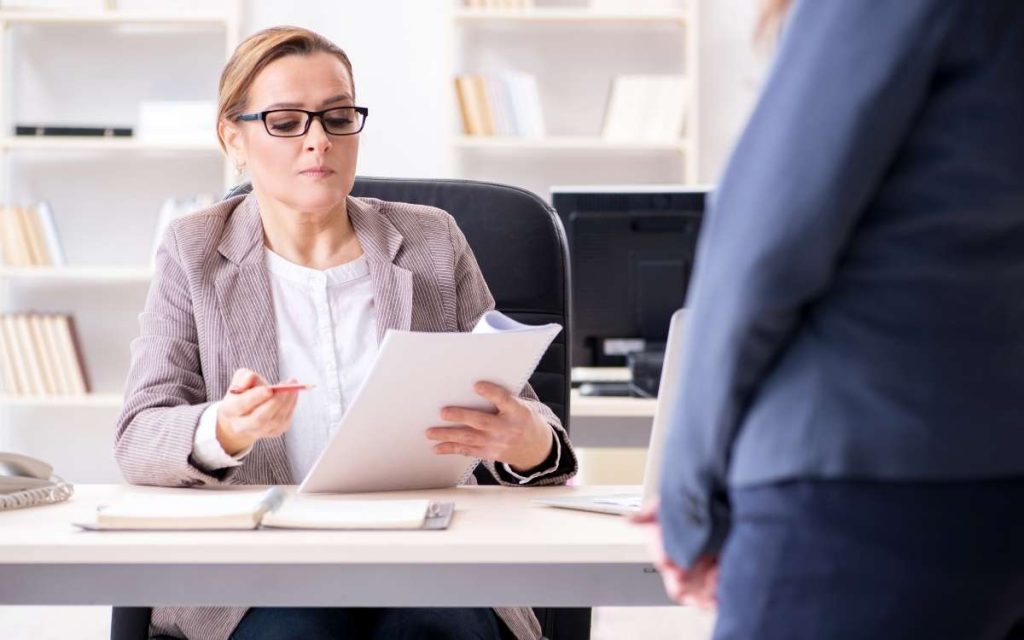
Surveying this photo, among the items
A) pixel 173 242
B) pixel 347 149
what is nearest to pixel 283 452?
pixel 173 242

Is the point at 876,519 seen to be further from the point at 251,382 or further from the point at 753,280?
the point at 251,382

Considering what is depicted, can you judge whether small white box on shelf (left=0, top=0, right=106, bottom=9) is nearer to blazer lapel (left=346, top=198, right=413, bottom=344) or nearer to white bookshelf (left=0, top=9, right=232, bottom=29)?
white bookshelf (left=0, top=9, right=232, bottom=29)

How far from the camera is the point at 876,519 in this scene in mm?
733

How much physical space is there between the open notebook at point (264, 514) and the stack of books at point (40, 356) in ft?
10.8

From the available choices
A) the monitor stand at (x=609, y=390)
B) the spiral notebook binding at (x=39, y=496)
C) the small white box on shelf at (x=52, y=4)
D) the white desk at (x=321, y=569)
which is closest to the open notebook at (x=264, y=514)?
the white desk at (x=321, y=569)

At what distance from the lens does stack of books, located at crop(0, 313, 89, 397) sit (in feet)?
14.2

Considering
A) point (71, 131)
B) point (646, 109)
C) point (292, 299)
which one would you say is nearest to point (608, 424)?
point (292, 299)

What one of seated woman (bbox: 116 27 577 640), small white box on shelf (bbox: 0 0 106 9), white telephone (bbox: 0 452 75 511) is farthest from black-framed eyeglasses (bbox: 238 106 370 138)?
small white box on shelf (bbox: 0 0 106 9)

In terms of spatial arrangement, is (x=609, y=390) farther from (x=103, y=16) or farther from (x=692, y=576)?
(x=103, y=16)

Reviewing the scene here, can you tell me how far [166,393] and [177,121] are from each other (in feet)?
10.2

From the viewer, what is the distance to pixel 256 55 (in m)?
1.73

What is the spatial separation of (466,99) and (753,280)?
3795mm

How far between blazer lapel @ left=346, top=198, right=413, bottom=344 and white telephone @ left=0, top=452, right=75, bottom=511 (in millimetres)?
474

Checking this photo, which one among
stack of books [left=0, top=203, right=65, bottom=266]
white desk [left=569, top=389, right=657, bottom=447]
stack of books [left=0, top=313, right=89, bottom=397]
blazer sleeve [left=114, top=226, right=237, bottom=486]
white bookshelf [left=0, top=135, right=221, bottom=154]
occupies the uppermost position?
blazer sleeve [left=114, top=226, right=237, bottom=486]
